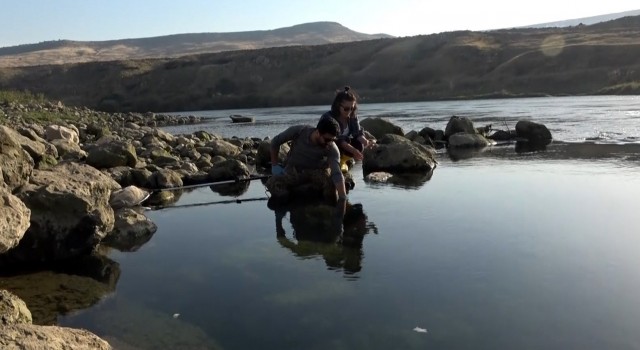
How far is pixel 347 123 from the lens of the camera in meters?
11.4

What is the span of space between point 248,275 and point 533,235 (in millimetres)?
4134

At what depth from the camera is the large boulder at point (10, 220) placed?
18.3ft

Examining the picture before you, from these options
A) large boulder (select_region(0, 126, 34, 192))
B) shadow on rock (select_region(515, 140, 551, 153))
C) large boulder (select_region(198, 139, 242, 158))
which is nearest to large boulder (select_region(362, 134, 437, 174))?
shadow on rock (select_region(515, 140, 551, 153))

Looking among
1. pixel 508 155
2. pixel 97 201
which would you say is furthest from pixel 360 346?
pixel 508 155

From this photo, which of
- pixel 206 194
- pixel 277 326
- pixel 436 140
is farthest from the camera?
pixel 436 140

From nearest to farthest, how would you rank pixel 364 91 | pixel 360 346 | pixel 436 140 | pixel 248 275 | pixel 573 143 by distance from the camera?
pixel 360 346 → pixel 248 275 → pixel 573 143 → pixel 436 140 → pixel 364 91

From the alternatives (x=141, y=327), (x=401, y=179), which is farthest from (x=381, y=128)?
(x=141, y=327)

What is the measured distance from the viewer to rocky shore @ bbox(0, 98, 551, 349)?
18.4 feet

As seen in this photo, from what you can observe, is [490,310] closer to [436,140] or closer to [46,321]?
[46,321]

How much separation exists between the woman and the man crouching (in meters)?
0.38

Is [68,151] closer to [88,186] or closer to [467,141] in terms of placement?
[88,186]

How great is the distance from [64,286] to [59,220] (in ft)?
4.08

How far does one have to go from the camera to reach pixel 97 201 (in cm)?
862

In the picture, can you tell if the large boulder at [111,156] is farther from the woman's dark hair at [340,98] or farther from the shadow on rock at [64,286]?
the shadow on rock at [64,286]
